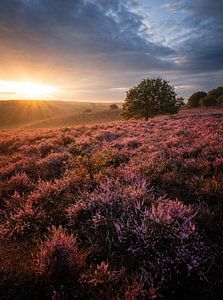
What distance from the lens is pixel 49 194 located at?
595 cm

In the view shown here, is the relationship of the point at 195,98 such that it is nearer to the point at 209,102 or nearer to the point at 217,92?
the point at 217,92

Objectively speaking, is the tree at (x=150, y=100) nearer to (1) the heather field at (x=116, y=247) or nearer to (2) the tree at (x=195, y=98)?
(1) the heather field at (x=116, y=247)

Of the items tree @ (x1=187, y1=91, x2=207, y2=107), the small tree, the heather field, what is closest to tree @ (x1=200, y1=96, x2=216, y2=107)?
the small tree

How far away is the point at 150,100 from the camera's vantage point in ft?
111

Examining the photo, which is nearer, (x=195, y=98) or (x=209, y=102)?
(x=209, y=102)

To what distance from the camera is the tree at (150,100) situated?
33750 millimetres

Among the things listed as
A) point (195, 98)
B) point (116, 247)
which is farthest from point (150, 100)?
point (195, 98)

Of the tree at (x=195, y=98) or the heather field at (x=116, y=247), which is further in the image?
the tree at (x=195, y=98)

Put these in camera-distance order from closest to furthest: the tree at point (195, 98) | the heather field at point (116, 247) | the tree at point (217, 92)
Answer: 1. the heather field at point (116, 247)
2. the tree at point (217, 92)
3. the tree at point (195, 98)

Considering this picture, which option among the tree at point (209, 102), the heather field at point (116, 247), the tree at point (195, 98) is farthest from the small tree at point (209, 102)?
the heather field at point (116, 247)

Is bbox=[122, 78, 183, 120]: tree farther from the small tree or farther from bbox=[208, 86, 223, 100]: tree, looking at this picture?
bbox=[208, 86, 223, 100]: tree

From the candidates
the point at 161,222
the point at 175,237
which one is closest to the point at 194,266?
the point at 175,237

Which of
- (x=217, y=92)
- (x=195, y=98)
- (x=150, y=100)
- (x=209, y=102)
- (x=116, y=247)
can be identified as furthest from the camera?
(x=195, y=98)

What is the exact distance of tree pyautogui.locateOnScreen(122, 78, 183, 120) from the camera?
33750mm
